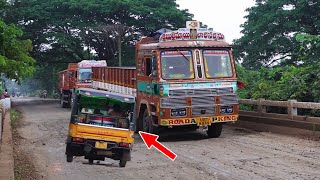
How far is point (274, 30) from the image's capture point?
99.7 feet

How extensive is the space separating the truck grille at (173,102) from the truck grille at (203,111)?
359 millimetres

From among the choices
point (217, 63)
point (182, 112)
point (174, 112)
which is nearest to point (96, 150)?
point (174, 112)

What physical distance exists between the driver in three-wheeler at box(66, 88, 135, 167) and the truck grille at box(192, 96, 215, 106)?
5054 millimetres

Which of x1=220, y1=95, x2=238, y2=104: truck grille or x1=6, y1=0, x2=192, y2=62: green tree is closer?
x1=220, y1=95, x2=238, y2=104: truck grille

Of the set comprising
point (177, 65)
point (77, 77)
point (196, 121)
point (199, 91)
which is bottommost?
point (196, 121)

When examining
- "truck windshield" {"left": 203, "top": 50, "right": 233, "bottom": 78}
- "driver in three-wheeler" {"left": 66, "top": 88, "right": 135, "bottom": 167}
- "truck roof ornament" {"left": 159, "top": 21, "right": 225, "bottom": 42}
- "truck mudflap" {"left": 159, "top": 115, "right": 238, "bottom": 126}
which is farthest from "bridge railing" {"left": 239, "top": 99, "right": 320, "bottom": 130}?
"driver in three-wheeler" {"left": 66, "top": 88, "right": 135, "bottom": 167}

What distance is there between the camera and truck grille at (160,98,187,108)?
40.3ft

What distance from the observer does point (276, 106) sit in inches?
579

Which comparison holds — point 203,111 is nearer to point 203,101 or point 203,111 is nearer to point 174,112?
point 203,101

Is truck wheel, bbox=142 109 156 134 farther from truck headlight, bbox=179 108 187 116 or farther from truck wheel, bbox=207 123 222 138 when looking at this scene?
truck wheel, bbox=207 123 222 138

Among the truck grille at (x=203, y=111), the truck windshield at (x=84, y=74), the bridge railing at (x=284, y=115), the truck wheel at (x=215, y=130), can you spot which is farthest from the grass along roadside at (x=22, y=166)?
the truck windshield at (x=84, y=74)

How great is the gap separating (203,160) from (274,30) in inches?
900

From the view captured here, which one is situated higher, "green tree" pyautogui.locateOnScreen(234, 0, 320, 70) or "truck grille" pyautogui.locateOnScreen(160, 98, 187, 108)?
"green tree" pyautogui.locateOnScreen(234, 0, 320, 70)

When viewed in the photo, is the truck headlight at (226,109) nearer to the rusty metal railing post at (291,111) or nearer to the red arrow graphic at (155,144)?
the rusty metal railing post at (291,111)
